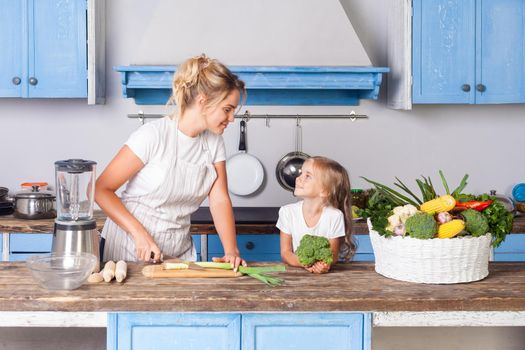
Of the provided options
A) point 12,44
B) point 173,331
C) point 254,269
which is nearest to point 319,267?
point 254,269

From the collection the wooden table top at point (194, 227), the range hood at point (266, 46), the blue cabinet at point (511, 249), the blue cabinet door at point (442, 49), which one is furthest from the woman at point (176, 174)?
the blue cabinet at point (511, 249)

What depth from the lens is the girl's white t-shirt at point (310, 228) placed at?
3070 mm

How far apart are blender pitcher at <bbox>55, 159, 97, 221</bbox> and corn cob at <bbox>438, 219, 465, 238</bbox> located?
45.6 inches

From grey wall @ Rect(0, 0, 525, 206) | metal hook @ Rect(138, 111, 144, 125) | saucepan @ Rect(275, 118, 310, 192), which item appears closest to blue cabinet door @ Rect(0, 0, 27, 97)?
grey wall @ Rect(0, 0, 525, 206)

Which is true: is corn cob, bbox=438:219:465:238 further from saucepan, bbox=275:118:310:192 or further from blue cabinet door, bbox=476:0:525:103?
saucepan, bbox=275:118:310:192

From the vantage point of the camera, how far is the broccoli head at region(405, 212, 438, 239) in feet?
7.73

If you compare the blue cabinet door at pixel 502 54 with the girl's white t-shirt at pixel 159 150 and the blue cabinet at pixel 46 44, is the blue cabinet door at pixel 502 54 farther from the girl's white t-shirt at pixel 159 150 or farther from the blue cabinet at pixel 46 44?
the blue cabinet at pixel 46 44

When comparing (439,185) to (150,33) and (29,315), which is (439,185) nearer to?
(150,33)

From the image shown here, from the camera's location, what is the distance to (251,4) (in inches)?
172

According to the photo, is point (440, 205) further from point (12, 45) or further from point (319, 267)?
point (12, 45)

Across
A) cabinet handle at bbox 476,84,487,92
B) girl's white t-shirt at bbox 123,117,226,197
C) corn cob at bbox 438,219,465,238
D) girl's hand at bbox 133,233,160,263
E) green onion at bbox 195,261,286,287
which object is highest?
cabinet handle at bbox 476,84,487,92

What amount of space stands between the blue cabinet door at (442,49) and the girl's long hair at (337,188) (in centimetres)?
142

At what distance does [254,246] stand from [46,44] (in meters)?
1.61

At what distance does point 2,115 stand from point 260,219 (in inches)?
69.3
